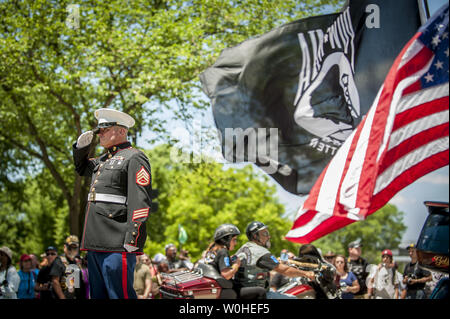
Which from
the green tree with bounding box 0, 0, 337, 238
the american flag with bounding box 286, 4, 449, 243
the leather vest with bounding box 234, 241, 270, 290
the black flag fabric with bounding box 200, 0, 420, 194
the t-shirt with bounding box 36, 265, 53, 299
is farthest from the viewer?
the green tree with bounding box 0, 0, 337, 238

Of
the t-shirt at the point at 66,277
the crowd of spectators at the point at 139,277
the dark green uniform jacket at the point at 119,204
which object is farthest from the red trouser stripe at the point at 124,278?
the t-shirt at the point at 66,277

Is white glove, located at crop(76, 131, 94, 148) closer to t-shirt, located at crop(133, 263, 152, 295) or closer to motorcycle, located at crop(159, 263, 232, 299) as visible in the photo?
motorcycle, located at crop(159, 263, 232, 299)

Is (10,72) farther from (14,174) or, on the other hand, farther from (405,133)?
(405,133)

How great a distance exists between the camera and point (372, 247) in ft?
242

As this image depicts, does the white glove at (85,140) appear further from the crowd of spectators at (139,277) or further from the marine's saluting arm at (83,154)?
the crowd of spectators at (139,277)

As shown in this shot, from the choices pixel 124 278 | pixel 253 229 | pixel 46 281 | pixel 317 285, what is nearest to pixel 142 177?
pixel 124 278

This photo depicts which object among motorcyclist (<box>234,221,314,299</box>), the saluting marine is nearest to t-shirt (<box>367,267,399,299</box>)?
motorcyclist (<box>234,221,314,299</box>)

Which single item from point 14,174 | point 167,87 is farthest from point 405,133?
point 14,174

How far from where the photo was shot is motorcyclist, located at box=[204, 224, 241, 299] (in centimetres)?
655

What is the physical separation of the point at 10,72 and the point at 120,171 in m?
12.3

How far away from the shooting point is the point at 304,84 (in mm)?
8148

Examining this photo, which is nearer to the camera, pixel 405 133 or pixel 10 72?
pixel 405 133

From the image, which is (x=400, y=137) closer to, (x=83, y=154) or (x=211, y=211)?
(x=83, y=154)

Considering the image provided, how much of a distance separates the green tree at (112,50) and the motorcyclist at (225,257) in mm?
8197
